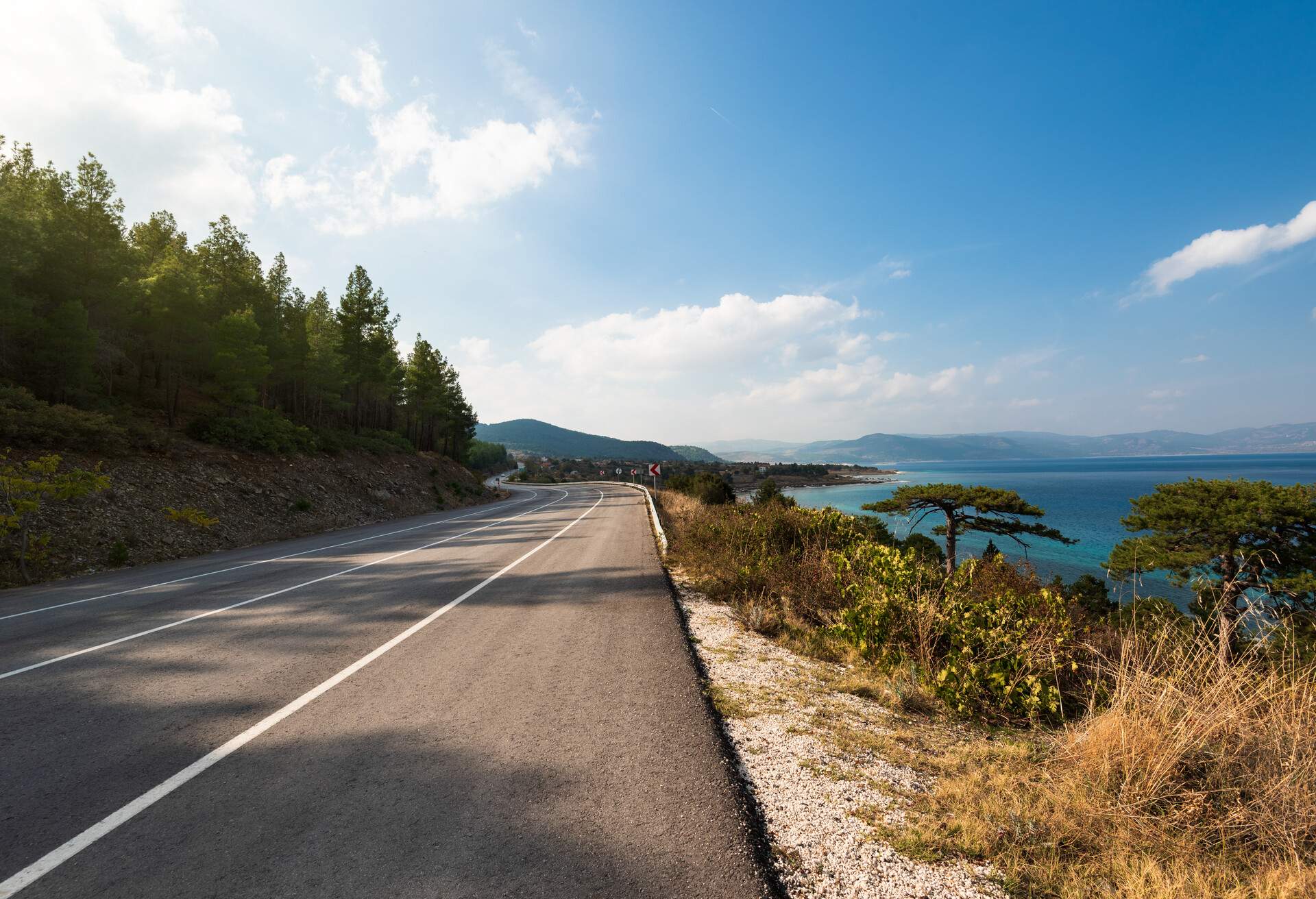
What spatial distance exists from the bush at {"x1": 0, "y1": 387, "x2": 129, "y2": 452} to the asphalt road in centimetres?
1111

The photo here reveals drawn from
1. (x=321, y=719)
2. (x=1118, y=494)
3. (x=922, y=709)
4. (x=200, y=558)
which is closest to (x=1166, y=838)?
(x=922, y=709)

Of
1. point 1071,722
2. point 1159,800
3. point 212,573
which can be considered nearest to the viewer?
point 1159,800

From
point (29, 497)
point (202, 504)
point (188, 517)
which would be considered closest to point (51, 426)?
point (29, 497)

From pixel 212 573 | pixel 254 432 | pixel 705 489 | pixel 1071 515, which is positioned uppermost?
pixel 254 432

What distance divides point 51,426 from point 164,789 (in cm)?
1975

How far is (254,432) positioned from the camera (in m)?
23.3

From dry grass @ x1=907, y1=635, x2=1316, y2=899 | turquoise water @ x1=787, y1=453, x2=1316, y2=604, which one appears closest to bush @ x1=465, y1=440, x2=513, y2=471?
turquoise water @ x1=787, y1=453, x2=1316, y2=604

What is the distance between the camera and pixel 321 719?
4.26 m

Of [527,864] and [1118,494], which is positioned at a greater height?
[527,864]

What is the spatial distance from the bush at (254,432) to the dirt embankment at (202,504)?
0.56 meters

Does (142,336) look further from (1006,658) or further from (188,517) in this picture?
(1006,658)

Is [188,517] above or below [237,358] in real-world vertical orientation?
below

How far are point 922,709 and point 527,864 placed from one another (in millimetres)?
3735

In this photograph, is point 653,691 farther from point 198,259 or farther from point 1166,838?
point 198,259
